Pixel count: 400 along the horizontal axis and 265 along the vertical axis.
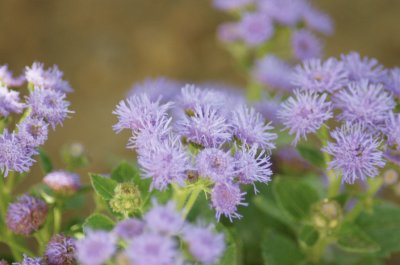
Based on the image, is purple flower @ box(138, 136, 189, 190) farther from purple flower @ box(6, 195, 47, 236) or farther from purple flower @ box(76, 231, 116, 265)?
purple flower @ box(6, 195, 47, 236)

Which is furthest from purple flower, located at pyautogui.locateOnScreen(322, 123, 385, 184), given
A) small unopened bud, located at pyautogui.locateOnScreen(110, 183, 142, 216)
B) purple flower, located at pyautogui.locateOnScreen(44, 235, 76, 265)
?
purple flower, located at pyautogui.locateOnScreen(44, 235, 76, 265)

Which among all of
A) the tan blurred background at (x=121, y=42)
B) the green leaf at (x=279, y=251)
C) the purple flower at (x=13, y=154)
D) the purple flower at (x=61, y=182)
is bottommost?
the purple flower at (x=13, y=154)

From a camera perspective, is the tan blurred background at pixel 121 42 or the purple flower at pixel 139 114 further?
the tan blurred background at pixel 121 42

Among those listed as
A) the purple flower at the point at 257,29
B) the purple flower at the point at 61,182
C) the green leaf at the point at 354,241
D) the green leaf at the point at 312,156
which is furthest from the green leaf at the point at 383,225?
the purple flower at the point at 61,182

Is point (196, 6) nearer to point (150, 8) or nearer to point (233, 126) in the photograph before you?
point (150, 8)

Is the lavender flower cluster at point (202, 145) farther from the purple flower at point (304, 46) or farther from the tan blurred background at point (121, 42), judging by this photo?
the tan blurred background at point (121, 42)

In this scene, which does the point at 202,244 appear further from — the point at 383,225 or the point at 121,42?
the point at 121,42
